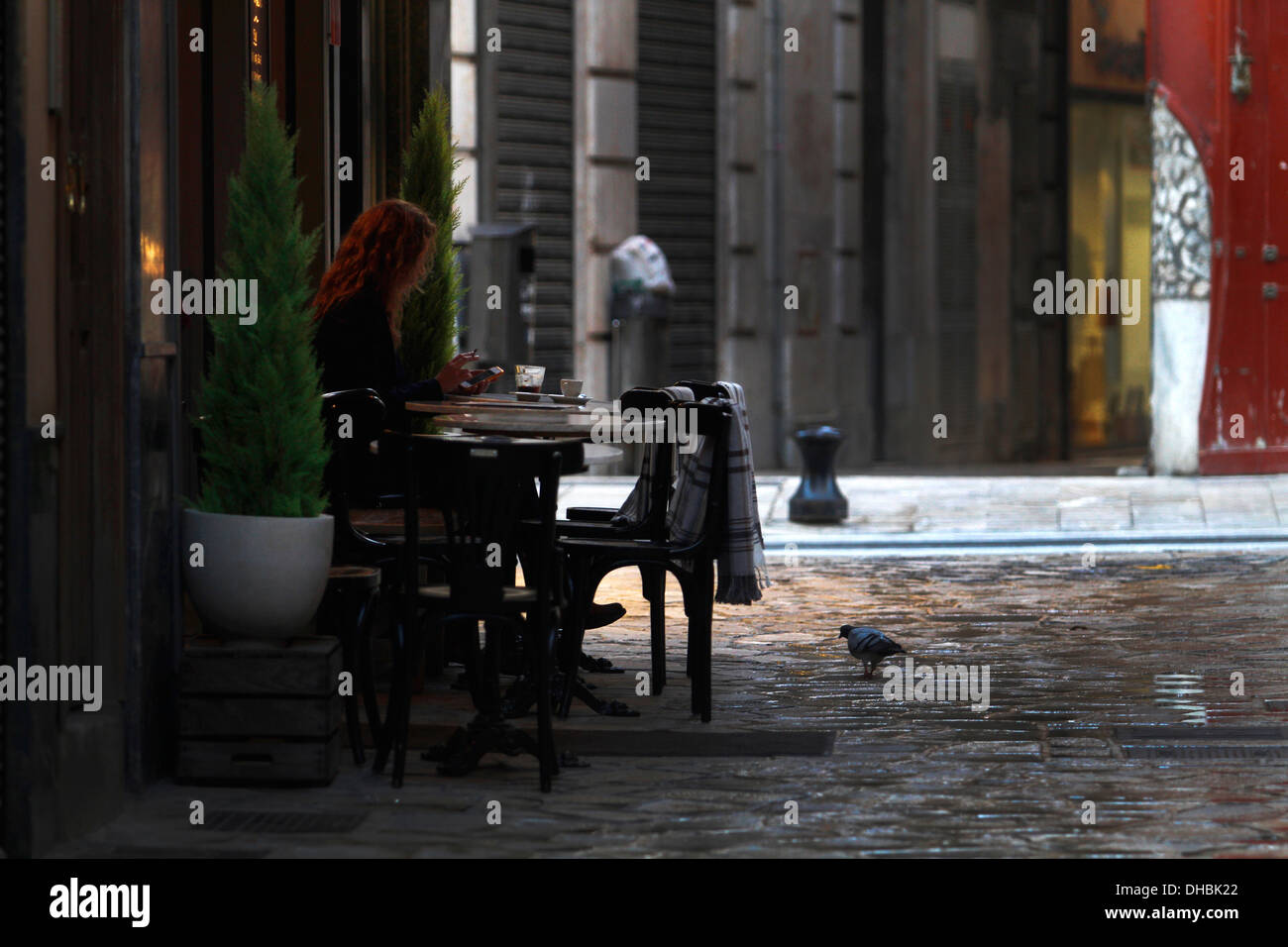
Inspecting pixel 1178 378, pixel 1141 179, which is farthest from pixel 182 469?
pixel 1141 179

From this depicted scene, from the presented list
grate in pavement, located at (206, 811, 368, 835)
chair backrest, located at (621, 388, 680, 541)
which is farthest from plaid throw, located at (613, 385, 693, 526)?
grate in pavement, located at (206, 811, 368, 835)

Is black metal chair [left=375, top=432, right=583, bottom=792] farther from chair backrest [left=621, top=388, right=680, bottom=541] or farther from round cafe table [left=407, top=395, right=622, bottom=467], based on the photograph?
chair backrest [left=621, top=388, right=680, bottom=541]

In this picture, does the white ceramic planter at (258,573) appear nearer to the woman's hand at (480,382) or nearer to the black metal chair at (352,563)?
the black metal chair at (352,563)

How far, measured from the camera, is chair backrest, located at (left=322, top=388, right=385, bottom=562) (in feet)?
25.0

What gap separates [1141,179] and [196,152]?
23129 millimetres

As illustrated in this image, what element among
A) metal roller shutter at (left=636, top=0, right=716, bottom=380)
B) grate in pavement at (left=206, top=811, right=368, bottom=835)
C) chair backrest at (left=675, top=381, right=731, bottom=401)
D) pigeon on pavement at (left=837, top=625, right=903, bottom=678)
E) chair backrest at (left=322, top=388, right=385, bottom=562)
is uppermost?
metal roller shutter at (left=636, top=0, right=716, bottom=380)

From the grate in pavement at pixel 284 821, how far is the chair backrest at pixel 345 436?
1.46 metres

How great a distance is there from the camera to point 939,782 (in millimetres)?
6859

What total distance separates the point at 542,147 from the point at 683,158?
1.98 m

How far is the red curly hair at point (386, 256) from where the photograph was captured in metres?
7.99

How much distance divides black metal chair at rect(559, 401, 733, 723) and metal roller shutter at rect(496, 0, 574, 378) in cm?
1125

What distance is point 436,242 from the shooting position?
955cm

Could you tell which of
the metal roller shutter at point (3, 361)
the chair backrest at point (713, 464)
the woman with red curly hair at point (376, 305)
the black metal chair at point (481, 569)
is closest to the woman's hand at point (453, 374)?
the woman with red curly hair at point (376, 305)

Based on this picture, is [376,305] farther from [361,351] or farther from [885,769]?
[885,769]
